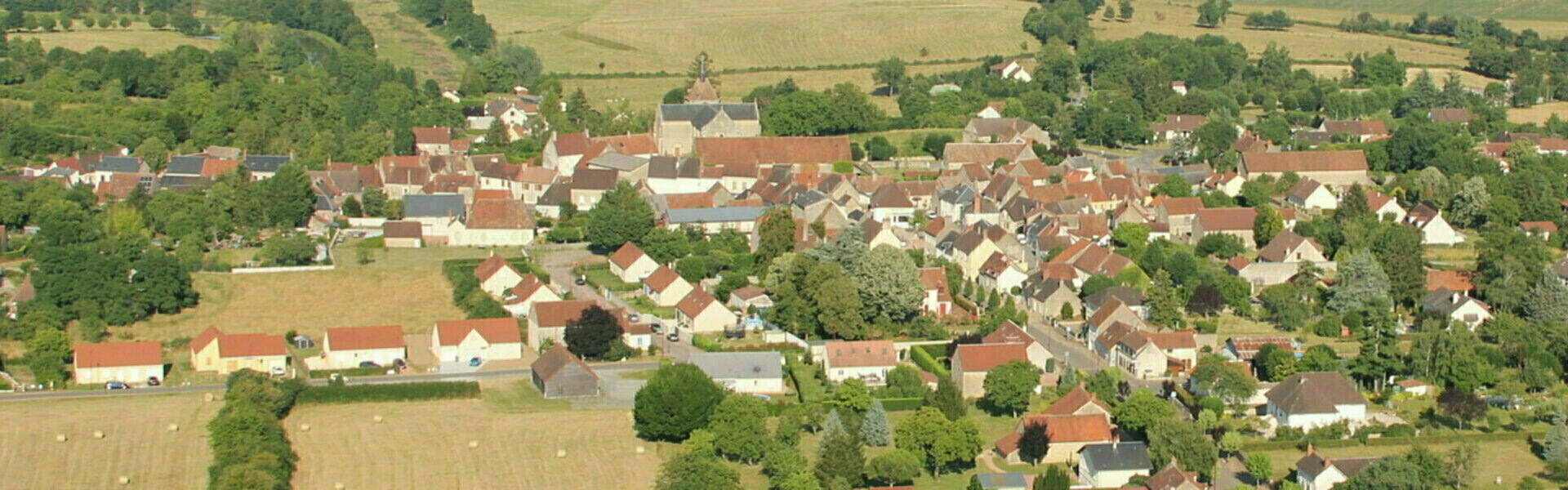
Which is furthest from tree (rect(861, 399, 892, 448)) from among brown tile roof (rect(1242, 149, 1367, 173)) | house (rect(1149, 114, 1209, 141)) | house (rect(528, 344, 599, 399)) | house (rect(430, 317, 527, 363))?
house (rect(1149, 114, 1209, 141))

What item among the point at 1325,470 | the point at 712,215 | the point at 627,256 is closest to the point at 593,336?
the point at 627,256

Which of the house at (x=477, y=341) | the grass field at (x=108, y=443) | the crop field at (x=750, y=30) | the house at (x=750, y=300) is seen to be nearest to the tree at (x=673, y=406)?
the house at (x=477, y=341)

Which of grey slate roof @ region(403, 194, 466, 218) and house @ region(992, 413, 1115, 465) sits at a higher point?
house @ region(992, 413, 1115, 465)

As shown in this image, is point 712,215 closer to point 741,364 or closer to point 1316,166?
point 741,364

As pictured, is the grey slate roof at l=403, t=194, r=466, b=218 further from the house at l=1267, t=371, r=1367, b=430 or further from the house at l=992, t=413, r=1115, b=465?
the house at l=1267, t=371, r=1367, b=430

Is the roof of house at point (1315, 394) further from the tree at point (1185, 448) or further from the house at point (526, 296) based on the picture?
the house at point (526, 296)

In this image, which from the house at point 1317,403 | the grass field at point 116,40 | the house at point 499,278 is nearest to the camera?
the house at point 1317,403
